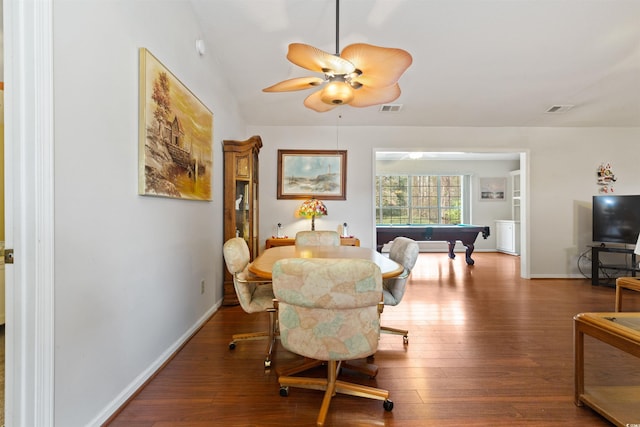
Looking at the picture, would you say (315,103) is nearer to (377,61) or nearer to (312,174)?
(377,61)

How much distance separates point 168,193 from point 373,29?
2197 mm

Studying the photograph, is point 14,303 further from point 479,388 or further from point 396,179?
point 396,179

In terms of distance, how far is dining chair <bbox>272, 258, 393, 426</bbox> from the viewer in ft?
4.30

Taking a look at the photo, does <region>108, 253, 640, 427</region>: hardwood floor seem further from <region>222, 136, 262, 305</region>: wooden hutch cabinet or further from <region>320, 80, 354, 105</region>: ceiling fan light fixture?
<region>320, 80, 354, 105</region>: ceiling fan light fixture

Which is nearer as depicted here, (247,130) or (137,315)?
(137,315)

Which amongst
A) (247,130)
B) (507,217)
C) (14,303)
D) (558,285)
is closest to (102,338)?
(14,303)

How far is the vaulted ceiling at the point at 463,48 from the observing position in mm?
2344

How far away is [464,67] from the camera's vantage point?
10.3 feet

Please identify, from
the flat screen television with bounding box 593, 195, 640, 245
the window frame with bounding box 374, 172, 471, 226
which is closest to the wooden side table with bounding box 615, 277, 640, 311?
the flat screen television with bounding box 593, 195, 640, 245

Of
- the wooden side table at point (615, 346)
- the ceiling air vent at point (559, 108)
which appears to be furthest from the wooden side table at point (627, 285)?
the ceiling air vent at point (559, 108)

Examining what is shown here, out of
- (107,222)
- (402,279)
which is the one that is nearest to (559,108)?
(402,279)

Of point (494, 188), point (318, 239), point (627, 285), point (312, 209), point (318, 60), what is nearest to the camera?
point (318, 60)

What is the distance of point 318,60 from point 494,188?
789 cm

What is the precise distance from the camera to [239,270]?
84.8 inches
